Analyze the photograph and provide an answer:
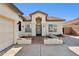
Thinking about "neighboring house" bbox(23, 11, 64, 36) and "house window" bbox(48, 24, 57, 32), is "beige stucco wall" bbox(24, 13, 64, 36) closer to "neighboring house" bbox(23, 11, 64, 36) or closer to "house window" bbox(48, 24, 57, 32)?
"neighboring house" bbox(23, 11, 64, 36)

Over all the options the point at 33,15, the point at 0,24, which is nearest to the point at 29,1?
the point at 0,24

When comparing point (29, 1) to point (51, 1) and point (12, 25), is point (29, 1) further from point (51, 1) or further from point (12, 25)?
point (12, 25)

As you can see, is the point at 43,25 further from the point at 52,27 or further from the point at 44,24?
the point at 52,27

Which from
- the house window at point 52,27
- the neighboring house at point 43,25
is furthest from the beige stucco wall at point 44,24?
the house window at point 52,27

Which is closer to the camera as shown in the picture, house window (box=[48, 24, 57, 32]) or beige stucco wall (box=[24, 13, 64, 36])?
beige stucco wall (box=[24, 13, 64, 36])

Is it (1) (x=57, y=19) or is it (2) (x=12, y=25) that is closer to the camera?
(2) (x=12, y=25)

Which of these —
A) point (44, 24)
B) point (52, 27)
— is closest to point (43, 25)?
point (44, 24)

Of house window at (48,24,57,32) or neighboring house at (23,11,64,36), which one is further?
house window at (48,24,57,32)

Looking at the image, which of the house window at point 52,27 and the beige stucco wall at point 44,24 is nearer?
the beige stucco wall at point 44,24

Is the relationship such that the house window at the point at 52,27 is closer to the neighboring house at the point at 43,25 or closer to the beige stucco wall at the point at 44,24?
the neighboring house at the point at 43,25

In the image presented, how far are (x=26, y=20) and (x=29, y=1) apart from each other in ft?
63.7

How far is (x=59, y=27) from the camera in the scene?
Answer: 24.5 metres

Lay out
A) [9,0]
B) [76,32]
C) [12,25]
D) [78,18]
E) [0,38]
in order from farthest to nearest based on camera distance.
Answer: [78,18] → [76,32] → [12,25] → [0,38] → [9,0]

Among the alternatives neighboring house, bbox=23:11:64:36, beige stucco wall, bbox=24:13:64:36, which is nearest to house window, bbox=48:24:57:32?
neighboring house, bbox=23:11:64:36
